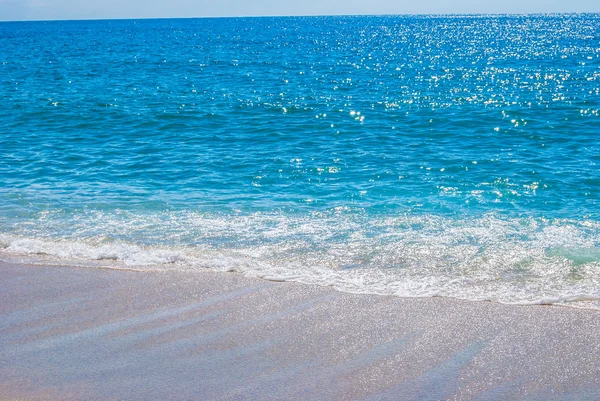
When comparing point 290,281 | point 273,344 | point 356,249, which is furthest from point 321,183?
point 273,344

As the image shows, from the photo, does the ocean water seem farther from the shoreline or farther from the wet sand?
the wet sand

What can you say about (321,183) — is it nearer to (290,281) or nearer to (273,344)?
(290,281)

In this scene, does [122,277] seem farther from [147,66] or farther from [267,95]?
[147,66]

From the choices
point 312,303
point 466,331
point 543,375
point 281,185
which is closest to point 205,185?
point 281,185

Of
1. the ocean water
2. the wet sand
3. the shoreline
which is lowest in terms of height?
the ocean water

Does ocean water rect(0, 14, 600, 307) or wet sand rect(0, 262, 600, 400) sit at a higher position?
wet sand rect(0, 262, 600, 400)

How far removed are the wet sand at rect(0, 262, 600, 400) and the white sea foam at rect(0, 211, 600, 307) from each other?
65cm

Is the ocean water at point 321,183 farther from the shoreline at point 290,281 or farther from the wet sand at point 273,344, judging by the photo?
the wet sand at point 273,344

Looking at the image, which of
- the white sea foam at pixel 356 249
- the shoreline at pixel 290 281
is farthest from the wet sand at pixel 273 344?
the white sea foam at pixel 356 249

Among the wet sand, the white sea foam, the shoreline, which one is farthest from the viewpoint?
the white sea foam

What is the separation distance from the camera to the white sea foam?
848 centimetres

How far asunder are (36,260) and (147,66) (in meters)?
38.4

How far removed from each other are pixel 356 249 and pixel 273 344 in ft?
12.2

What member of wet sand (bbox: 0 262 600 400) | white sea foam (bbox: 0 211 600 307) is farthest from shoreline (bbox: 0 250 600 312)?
wet sand (bbox: 0 262 600 400)
